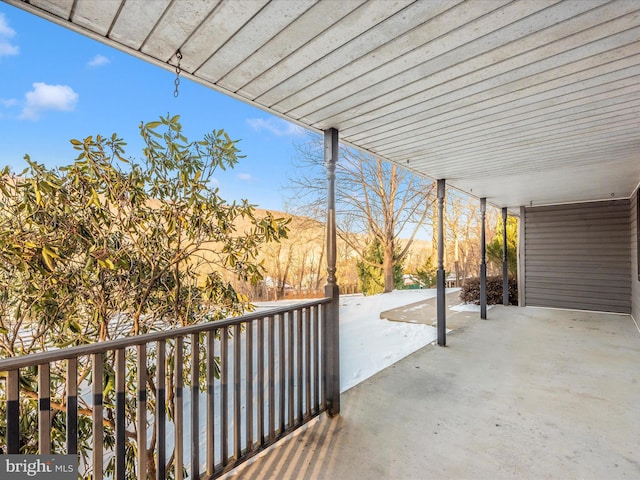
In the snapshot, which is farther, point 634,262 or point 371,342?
point 634,262

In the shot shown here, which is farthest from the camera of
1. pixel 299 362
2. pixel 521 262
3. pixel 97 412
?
pixel 521 262

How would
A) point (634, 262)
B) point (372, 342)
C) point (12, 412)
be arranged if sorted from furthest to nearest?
1. point (634, 262)
2. point (372, 342)
3. point (12, 412)

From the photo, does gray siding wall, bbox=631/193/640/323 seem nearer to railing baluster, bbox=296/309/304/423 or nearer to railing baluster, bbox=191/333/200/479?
railing baluster, bbox=296/309/304/423

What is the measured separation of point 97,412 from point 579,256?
27.8 ft

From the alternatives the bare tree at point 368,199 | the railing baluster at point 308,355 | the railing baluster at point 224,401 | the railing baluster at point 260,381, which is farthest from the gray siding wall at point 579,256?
the railing baluster at point 224,401

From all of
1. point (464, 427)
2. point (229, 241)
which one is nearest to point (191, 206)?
point (229, 241)

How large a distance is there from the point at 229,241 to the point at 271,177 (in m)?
10.6

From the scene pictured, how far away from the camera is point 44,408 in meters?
1.15

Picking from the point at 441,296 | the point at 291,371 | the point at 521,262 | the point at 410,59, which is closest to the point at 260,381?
the point at 291,371

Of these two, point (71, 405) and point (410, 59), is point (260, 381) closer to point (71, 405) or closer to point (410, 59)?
point (71, 405)

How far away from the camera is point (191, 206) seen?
217cm

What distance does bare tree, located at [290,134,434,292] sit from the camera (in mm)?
11328

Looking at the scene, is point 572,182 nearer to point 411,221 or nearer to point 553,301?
point 553,301

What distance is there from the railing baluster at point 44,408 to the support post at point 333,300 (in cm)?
175
